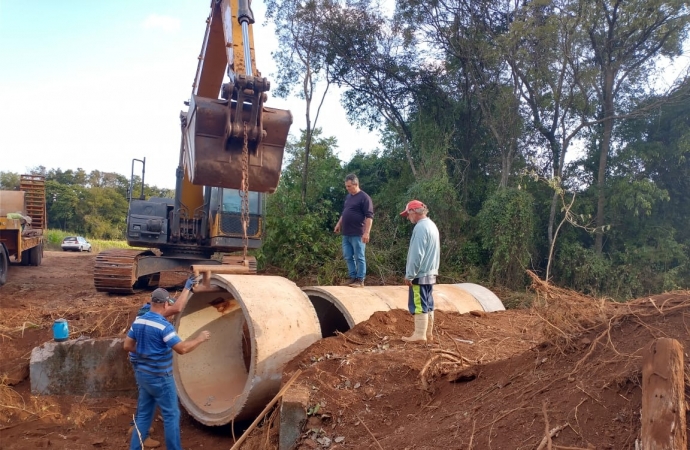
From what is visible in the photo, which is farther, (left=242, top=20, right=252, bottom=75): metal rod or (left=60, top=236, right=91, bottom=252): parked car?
(left=60, top=236, right=91, bottom=252): parked car

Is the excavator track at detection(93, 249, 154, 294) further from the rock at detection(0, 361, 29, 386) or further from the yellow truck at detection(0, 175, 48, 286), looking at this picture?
the yellow truck at detection(0, 175, 48, 286)

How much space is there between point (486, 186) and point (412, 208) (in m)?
11.1

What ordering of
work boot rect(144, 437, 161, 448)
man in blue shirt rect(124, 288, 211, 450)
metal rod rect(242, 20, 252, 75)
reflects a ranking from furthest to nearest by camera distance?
metal rod rect(242, 20, 252, 75) < work boot rect(144, 437, 161, 448) < man in blue shirt rect(124, 288, 211, 450)

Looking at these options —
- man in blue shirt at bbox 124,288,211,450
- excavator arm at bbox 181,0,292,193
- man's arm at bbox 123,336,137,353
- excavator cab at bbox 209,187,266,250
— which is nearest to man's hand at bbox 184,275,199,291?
man in blue shirt at bbox 124,288,211,450

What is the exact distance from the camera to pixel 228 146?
20.8 feet

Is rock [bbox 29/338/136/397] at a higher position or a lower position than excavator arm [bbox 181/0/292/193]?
lower

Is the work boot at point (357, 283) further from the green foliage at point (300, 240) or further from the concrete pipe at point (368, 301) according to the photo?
the green foliage at point (300, 240)

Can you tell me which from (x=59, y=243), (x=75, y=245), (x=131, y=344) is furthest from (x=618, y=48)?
(x=59, y=243)

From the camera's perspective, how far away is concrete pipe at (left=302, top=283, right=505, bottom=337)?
6.09 m

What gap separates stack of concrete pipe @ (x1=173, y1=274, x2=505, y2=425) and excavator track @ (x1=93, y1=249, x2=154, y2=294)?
4360 millimetres

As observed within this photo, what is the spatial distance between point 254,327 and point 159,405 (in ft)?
3.59

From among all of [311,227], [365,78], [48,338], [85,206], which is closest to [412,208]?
[48,338]

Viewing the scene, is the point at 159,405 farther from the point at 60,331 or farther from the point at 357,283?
the point at 357,283

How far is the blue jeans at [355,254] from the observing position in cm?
714
